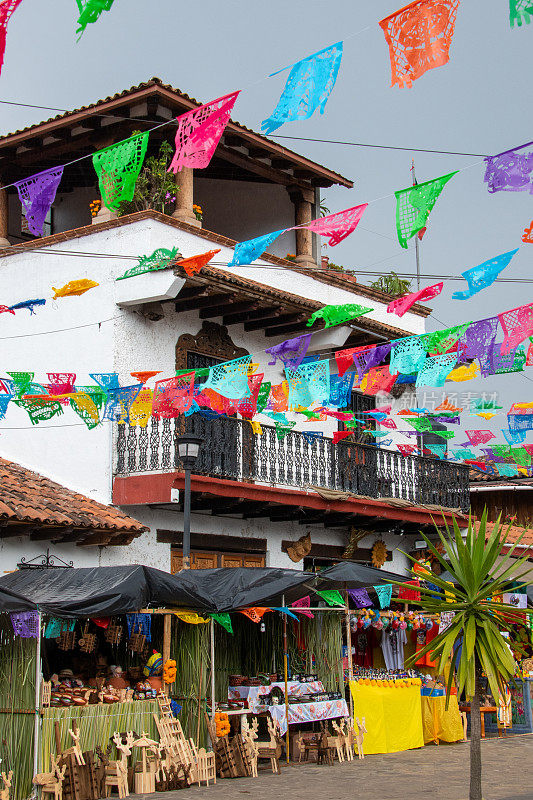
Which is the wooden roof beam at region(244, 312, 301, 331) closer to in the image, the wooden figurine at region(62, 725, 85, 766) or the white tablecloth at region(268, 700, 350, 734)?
the white tablecloth at region(268, 700, 350, 734)

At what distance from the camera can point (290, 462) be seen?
56.8 ft

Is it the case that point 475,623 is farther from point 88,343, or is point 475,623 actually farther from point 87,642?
point 88,343

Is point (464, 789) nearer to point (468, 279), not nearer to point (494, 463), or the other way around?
point (468, 279)

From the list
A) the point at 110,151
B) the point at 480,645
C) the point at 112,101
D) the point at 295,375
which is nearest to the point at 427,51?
the point at 110,151

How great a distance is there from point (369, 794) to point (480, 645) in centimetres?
257

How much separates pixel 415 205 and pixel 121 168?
3.05 m

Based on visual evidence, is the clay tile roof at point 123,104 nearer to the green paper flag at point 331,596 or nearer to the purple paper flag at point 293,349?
the purple paper flag at point 293,349

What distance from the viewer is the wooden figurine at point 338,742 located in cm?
1397

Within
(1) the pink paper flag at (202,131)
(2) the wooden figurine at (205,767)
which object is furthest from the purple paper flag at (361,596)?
(1) the pink paper flag at (202,131)

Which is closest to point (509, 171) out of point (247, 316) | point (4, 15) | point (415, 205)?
point (415, 205)

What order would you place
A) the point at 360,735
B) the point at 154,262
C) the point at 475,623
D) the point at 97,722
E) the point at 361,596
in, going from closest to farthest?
1. the point at 475,623
2. the point at 97,722
3. the point at 360,735
4. the point at 154,262
5. the point at 361,596

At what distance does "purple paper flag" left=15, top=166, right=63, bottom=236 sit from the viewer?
11000 mm

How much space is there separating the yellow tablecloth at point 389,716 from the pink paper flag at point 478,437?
5.57 meters

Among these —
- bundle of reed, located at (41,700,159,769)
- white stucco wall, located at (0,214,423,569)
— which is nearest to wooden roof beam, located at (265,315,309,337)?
white stucco wall, located at (0,214,423,569)
